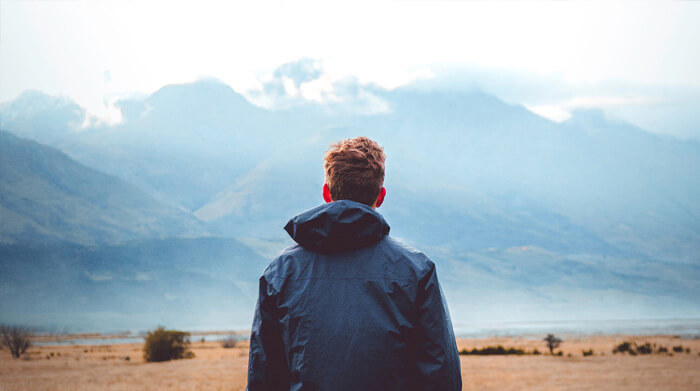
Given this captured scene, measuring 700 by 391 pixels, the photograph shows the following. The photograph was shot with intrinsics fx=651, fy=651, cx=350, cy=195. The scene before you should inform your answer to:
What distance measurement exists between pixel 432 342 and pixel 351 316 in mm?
387

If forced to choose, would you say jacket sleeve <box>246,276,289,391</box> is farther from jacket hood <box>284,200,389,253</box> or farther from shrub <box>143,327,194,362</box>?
shrub <box>143,327,194,362</box>

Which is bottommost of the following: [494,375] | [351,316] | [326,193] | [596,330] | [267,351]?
[494,375]

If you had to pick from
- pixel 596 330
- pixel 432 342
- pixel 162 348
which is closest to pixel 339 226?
pixel 432 342

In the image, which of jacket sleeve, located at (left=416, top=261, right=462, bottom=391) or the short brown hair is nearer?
jacket sleeve, located at (left=416, top=261, right=462, bottom=391)

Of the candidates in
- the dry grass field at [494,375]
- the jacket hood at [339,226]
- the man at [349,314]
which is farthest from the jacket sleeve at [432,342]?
the dry grass field at [494,375]

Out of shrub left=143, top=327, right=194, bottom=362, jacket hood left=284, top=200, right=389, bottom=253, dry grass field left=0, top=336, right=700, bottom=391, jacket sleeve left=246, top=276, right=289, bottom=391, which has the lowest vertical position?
dry grass field left=0, top=336, right=700, bottom=391

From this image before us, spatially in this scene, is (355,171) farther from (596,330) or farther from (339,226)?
(596,330)

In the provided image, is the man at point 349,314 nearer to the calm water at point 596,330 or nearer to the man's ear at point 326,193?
the man's ear at point 326,193

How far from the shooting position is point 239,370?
3303 centimetres

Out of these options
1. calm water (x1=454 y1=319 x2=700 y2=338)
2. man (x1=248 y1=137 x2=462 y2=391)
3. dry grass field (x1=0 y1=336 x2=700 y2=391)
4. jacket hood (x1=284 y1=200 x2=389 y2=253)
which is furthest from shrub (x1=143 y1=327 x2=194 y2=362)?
calm water (x1=454 y1=319 x2=700 y2=338)

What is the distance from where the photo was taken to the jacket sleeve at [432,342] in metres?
2.91

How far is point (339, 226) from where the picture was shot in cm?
292

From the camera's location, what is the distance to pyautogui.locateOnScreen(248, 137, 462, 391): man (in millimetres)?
2840

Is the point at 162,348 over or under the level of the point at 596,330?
under
